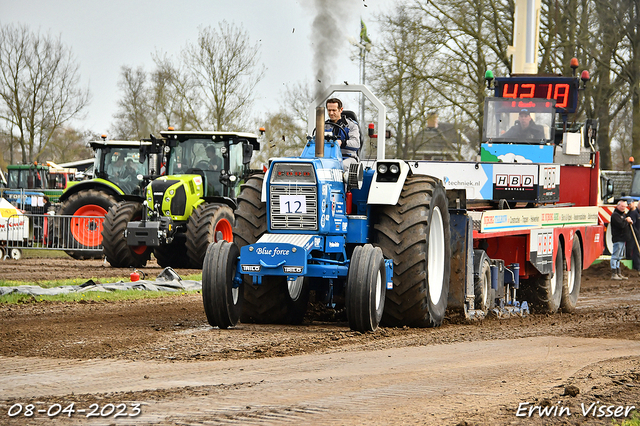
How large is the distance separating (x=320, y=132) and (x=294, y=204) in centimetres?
73

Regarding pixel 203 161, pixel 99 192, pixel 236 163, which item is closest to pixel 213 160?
pixel 203 161

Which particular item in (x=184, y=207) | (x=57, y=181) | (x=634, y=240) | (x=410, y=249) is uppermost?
(x=57, y=181)

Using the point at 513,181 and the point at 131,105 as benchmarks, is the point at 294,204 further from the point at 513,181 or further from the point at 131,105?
the point at 131,105

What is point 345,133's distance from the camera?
28.9 feet

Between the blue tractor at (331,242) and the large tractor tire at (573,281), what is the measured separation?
4767 millimetres

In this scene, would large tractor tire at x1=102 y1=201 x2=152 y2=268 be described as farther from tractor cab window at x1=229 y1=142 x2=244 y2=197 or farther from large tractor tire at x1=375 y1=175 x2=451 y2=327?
large tractor tire at x1=375 y1=175 x2=451 y2=327

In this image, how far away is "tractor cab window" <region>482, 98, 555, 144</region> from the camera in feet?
53.4

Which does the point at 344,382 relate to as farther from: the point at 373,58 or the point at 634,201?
the point at 373,58

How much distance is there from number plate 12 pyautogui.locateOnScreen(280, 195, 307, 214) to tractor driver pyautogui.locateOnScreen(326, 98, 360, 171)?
77 cm

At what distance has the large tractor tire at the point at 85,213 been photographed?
19.4 metres

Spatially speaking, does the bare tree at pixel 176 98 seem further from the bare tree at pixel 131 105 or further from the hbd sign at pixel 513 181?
the hbd sign at pixel 513 181

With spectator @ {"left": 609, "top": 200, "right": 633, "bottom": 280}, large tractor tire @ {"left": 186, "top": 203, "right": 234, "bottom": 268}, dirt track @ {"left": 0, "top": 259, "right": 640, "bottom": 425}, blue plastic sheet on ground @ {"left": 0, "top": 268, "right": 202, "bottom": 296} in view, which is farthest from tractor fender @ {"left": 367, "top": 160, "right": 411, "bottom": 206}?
spectator @ {"left": 609, "top": 200, "right": 633, "bottom": 280}

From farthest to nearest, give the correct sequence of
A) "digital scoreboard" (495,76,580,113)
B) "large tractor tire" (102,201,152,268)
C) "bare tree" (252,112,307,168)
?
"bare tree" (252,112,307,168)
"digital scoreboard" (495,76,580,113)
"large tractor tire" (102,201,152,268)

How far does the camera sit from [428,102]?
34312 mm
